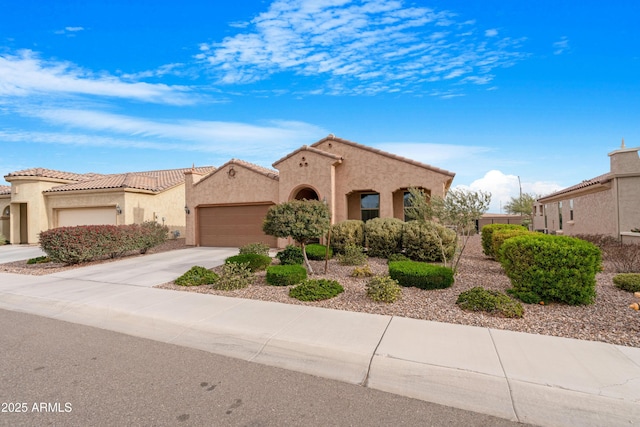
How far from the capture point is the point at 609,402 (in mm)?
3178

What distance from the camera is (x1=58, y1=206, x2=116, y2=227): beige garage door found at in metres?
19.8

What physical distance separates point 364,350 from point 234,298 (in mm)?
3722

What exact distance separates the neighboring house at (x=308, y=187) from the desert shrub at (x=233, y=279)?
A: 24.1 ft

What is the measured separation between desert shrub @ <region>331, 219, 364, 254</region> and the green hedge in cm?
874

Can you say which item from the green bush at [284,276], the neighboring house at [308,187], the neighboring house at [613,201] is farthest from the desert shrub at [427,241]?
the neighboring house at [613,201]

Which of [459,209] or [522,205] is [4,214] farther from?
[522,205]

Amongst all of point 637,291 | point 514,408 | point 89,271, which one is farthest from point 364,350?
point 89,271

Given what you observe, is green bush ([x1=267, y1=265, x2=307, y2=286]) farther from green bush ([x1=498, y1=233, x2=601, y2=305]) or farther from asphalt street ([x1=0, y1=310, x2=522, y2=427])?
green bush ([x1=498, y1=233, x2=601, y2=305])

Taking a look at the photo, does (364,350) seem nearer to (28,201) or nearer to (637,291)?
(637,291)

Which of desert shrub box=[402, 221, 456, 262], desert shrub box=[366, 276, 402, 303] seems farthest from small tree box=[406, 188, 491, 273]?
desert shrub box=[366, 276, 402, 303]

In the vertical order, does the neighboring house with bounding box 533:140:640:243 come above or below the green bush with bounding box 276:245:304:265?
above

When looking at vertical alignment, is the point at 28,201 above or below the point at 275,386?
above

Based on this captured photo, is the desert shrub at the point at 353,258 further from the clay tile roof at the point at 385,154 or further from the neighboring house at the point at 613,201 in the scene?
the neighboring house at the point at 613,201

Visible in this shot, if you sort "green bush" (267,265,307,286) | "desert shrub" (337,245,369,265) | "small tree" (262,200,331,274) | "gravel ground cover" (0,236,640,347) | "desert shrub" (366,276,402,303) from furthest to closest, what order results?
"desert shrub" (337,245,369,265) < "small tree" (262,200,331,274) < "green bush" (267,265,307,286) < "desert shrub" (366,276,402,303) < "gravel ground cover" (0,236,640,347)
